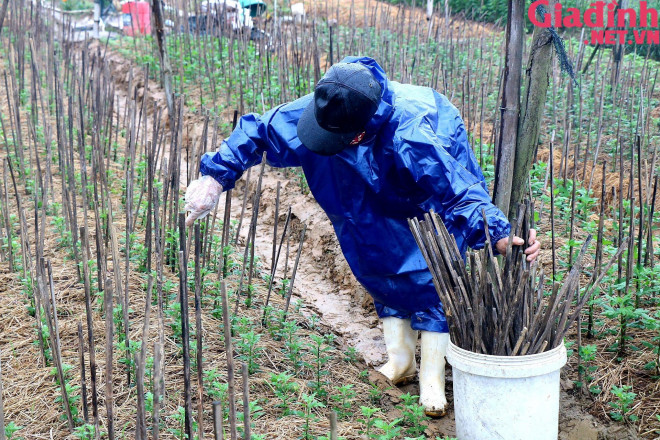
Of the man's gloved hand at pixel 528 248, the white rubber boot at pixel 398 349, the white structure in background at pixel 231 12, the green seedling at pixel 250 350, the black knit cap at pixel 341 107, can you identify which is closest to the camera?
the man's gloved hand at pixel 528 248

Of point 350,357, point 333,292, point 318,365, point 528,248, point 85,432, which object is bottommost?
point 333,292

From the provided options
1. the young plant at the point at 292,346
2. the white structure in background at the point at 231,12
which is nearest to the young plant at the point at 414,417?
the young plant at the point at 292,346

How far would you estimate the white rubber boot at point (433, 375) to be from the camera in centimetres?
248

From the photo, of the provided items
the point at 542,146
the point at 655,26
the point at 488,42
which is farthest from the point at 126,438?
the point at 655,26

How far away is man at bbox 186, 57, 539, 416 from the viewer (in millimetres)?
2184

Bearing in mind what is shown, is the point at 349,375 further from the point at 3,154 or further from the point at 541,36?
the point at 3,154

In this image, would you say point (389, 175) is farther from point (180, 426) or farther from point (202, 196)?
point (180, 426)

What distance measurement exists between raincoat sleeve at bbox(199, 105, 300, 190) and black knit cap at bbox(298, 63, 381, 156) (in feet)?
0.96

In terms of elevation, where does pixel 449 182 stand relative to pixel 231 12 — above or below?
below

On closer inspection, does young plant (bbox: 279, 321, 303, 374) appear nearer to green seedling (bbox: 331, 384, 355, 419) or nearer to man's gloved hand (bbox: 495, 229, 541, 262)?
green seedling (bbox: 331, 384, 355, 419)

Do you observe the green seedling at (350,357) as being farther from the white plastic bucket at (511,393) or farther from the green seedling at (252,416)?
the white plastic bucket at (511,393)

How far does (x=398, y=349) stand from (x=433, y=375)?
0.74 ft

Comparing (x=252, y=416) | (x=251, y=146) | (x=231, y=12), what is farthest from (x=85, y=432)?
(x=231, y=12)

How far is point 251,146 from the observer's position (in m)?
2.58
